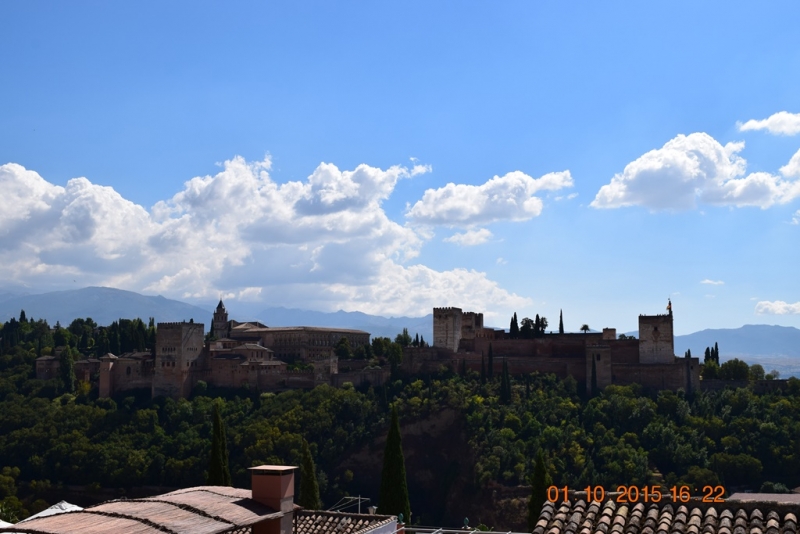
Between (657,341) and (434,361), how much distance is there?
1728 centimetres

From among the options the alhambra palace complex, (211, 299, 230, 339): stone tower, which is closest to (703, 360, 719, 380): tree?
the alhambra palace complex

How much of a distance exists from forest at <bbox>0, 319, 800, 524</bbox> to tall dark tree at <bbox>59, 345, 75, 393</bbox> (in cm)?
129

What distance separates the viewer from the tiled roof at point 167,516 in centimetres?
1302

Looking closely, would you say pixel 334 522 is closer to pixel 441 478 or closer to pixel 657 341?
pixel 441 478

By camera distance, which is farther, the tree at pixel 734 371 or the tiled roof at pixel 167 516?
the tree at pixel 734 371

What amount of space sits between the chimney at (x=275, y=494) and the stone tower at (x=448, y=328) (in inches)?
2283

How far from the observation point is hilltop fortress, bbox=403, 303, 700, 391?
218 ft

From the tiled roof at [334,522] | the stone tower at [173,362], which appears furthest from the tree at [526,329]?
the tiled roof at [334,522]

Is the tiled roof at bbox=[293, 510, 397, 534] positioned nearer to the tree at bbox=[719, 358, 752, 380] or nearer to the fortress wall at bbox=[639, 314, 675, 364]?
the fortress wall at bbox=[639, 314, 675, 364]

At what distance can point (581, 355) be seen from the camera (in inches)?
2712

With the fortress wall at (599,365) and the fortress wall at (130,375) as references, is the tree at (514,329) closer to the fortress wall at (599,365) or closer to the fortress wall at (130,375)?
the fortress wall at (599,365)

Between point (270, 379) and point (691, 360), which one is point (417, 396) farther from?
point (691, 360)

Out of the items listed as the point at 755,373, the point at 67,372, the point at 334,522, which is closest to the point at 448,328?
the point at 755,373

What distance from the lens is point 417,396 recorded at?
217ft
